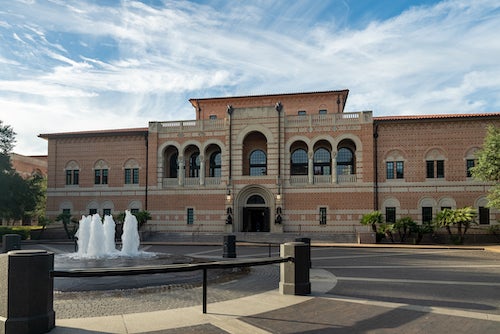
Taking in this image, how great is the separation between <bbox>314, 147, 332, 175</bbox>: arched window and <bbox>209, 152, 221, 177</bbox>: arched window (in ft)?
29.9

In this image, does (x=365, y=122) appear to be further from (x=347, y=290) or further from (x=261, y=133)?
(x=347, y=290)

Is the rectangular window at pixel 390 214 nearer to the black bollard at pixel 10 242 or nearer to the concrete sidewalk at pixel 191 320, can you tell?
the black bollard at pixel 10 242

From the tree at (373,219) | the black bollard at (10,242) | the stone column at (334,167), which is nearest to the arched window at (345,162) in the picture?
the stone column at (334,167)

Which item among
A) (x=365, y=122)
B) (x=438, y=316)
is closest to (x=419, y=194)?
(x=365, y=122)

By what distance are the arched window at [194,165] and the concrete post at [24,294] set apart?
34423mm

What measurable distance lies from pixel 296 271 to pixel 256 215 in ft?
96.3

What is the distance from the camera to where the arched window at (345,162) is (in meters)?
38.2

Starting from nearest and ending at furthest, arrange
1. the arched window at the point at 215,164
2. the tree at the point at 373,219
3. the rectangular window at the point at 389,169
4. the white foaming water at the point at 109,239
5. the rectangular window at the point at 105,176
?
the white foaming water at the point at 109,239
the tree at the point at 373,219
the rectangular window at the point at 389,169
the arched window at the point at 215,164
the rectangular window at the point at 105,176

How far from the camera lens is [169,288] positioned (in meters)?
12.2

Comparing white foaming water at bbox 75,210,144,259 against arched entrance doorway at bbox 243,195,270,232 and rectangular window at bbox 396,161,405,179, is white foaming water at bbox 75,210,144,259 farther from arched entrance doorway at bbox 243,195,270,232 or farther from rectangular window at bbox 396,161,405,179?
rectangular window at bbox 396,161,405,179

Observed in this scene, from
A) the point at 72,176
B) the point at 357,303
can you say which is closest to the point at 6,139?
the point at 72,176

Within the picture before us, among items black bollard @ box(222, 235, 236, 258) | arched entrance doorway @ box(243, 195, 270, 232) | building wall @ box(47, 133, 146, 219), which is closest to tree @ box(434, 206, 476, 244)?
arched entrance doorway @ box(243, 195, 270, 232)

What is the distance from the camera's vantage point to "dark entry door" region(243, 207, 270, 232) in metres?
39.1

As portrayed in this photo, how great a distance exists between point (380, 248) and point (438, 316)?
20.8 m
